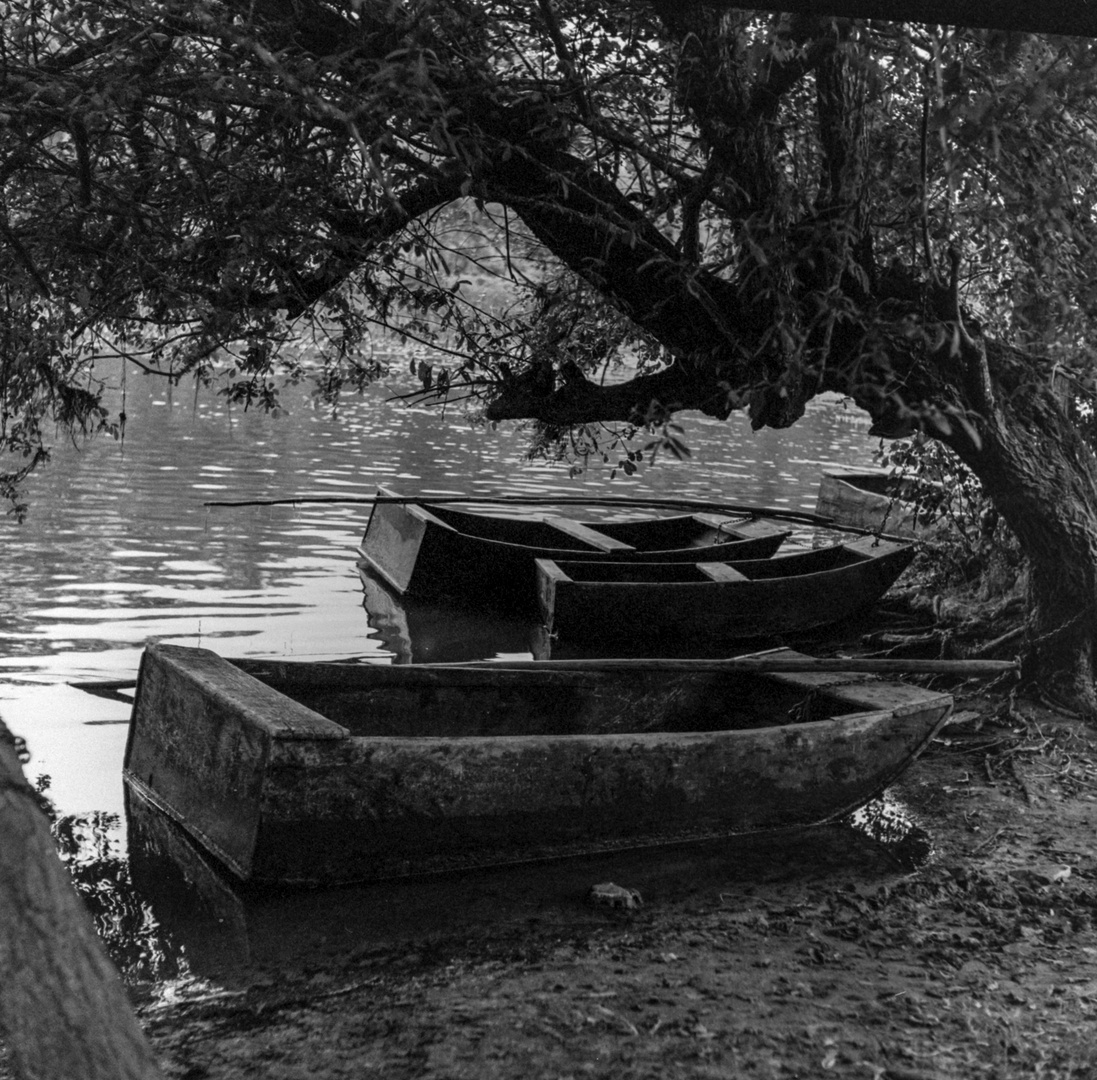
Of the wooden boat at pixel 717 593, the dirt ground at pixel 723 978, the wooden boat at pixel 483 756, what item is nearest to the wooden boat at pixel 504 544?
the wooden boat at pixel 717 593

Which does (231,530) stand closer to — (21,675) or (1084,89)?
(21,675)

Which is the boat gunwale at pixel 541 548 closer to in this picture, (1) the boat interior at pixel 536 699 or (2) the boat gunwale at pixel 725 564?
(2) the boat gunwale at pixel 725 564

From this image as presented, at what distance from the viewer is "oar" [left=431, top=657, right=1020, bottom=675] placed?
290 inches

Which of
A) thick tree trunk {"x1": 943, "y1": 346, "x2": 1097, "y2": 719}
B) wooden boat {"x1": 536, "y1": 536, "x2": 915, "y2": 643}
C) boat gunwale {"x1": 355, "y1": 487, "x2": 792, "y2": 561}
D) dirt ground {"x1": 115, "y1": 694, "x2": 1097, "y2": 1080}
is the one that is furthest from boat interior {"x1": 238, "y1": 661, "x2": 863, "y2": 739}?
boat gunwale {"x1": 355, "y1": 487, "x2": 792, "y2": 561}

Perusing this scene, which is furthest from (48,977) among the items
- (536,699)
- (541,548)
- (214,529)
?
(214,529)

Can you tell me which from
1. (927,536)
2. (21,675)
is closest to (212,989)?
(21,675)

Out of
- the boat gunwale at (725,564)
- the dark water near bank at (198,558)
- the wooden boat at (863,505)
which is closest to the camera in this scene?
the dark water near bank at (198,558)

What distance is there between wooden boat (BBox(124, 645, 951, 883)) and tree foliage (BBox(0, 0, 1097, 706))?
1692mm

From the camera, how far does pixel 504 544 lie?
12039 mm

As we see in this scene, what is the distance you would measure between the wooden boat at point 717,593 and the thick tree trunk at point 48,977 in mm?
8301

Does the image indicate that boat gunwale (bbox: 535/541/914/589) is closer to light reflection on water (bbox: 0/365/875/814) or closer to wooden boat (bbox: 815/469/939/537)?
wooden boat (bbox: 815/469/939/537)

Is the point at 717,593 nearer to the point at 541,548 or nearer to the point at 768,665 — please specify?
the point at 541,548

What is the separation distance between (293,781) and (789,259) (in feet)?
11.6

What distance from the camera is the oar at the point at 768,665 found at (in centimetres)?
737
